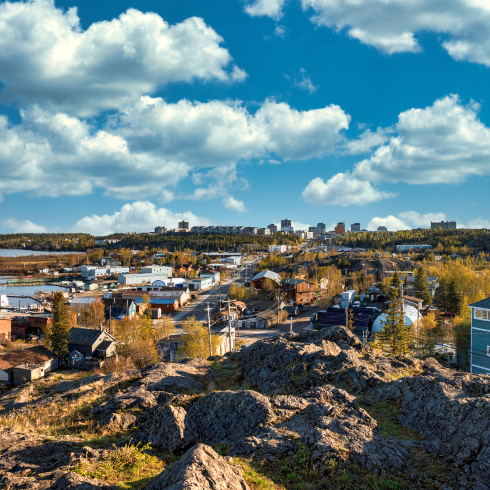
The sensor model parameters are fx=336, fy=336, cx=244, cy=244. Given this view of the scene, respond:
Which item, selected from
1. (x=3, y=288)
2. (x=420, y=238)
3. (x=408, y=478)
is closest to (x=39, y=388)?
(x=408, y=478)

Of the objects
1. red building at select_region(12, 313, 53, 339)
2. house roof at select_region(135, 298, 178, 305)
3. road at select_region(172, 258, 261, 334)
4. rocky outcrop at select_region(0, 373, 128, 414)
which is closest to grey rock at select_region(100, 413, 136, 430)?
rocky outcrop at select_region(0, 373, 128, 414)

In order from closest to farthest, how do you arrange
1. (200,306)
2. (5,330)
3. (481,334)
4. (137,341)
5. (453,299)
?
(481,334) → (137,341) → (5,330) → (453,299) → (200,306)

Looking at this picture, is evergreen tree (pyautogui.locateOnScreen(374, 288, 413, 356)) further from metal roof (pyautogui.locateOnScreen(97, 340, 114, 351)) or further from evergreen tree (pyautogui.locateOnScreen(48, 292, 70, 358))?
evergreen tree (pyautogui.locateOnScreen(48, 292, 70, 358))

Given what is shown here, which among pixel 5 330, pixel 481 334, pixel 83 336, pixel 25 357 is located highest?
pixel 481 334

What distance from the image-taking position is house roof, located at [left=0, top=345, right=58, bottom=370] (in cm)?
2477

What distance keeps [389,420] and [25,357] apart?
27.9 metres

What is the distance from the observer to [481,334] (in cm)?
1902

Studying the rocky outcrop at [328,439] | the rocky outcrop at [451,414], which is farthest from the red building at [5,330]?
the rocky outcrop at [451,414]

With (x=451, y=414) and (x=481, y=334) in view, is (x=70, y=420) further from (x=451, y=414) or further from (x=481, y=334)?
(x=481, y=334)

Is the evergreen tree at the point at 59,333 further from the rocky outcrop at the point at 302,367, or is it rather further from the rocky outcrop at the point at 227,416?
the rocky outcrop at the point at 227,416

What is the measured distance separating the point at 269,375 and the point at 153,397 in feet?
12.2

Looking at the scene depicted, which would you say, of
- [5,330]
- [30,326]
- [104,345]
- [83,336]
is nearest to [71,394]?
[104,345]

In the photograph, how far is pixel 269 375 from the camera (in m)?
10.9

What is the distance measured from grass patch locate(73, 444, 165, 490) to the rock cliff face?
0.75 ft
